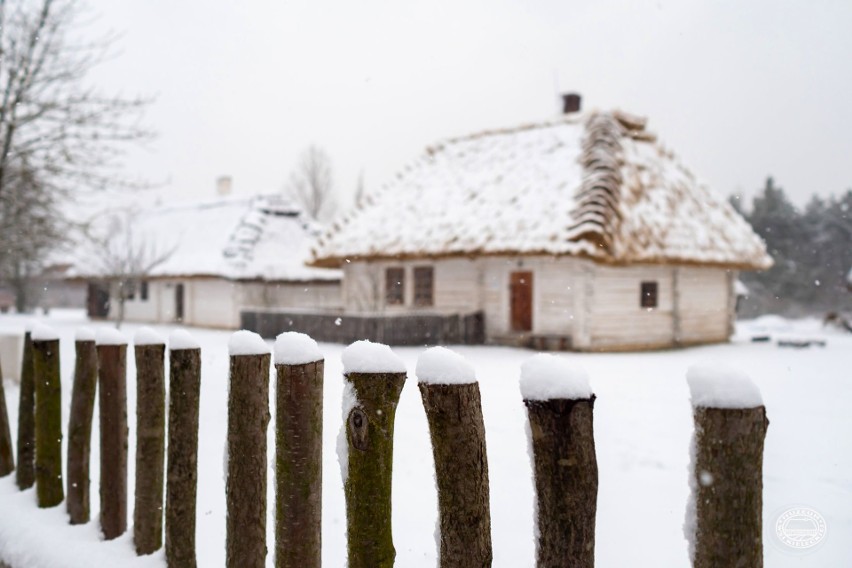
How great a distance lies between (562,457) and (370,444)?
1.78 feet

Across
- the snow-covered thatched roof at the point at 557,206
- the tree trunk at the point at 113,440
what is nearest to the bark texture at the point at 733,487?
the tree trunk at the point at 113,440

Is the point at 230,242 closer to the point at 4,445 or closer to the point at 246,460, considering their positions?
the point at 4,445

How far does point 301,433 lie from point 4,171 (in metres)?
8.24

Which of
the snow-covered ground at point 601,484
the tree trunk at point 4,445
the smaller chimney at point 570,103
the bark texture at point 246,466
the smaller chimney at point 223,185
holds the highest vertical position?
the smaller chimney at point 570,103

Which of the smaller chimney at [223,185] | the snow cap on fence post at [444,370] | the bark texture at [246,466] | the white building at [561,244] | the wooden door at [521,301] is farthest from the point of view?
the smaller chimney at [223,185]

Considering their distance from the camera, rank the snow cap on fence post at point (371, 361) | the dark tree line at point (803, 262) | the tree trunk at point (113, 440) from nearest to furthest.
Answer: the snow cap on fence post at point (371, 361), the tree trunk at point (113, 440), the dark tree line at point (803, 262)

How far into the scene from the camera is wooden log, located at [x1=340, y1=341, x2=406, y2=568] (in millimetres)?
1704

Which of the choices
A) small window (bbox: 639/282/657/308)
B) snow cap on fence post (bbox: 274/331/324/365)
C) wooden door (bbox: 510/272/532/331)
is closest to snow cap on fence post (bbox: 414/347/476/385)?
snow cap on fence post (bbox: 274/331/324/365)

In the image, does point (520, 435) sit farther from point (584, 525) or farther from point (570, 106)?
point (570, 106)

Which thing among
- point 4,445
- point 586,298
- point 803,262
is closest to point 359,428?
point 4,445

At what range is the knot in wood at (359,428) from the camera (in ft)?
5.59

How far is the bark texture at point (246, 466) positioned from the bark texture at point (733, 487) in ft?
4.51

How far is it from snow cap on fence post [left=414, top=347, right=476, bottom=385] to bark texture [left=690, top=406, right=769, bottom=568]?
55cm

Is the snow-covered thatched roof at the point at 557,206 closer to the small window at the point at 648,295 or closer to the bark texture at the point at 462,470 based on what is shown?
the small window at the point at 648,295
